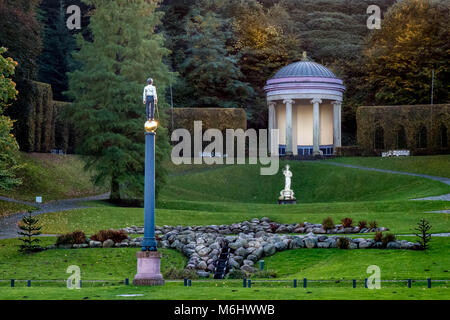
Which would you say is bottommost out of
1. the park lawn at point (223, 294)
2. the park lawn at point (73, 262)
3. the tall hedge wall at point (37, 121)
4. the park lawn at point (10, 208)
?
the park lawn at point (73, 262)

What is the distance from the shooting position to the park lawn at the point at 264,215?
37.6m

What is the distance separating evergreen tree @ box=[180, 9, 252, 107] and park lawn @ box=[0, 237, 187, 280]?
51.1 meters

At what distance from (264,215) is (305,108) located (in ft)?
116

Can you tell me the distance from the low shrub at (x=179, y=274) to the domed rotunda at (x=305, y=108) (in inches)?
1790

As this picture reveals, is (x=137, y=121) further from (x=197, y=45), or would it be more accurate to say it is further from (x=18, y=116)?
(x=197, y=45)

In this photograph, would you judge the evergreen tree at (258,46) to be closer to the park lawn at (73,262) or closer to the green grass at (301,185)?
the green grass at (301,185)

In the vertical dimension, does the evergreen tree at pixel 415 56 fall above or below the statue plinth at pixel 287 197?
above

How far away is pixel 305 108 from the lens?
76.3 m

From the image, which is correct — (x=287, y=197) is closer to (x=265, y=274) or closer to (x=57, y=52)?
(x=265, y=274)

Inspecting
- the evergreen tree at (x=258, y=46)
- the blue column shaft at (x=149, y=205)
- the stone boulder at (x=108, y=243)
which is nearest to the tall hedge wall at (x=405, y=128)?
the evergreen tree at (x=258, y=46)

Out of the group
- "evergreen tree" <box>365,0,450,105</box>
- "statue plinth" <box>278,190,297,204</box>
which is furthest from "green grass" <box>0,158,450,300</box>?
"evergreen tree" <box>365,0,450,105</box>

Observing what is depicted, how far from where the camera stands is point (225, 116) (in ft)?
238

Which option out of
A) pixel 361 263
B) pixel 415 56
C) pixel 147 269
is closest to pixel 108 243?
pixel 147 269
